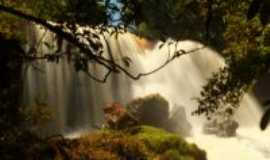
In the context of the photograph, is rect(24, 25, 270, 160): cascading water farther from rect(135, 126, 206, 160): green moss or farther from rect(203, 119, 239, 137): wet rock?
Result: rect(135, 126, 206, 160): green moss

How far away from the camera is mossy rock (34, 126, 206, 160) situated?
10680mm

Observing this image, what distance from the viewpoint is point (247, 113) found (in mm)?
27328

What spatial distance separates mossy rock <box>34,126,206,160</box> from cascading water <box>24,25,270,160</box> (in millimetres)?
2887

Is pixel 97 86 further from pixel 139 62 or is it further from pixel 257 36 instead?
pixel 257 36

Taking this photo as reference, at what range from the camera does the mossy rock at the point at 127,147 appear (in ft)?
35.0

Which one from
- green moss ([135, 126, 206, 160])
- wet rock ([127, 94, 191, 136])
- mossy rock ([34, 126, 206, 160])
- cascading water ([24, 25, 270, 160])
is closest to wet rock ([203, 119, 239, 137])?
cascading water ([24, 25, 270, 160])

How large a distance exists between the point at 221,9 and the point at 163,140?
5006mm

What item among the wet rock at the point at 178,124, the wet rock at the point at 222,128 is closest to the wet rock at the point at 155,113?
the wet rock at the point at 178,124

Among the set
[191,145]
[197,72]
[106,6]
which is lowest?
[191,145]

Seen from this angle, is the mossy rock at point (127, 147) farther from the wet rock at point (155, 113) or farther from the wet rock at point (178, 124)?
the wet rock at point (178, 124)

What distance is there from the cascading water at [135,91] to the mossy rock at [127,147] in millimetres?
2887

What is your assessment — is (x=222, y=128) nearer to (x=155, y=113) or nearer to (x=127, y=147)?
(x=155, y=113)

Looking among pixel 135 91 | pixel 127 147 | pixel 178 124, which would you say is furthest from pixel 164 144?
pixel 135 91

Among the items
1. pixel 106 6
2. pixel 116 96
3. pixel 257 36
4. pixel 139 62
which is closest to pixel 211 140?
pixel 116 96
